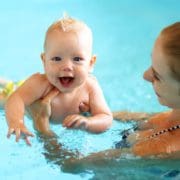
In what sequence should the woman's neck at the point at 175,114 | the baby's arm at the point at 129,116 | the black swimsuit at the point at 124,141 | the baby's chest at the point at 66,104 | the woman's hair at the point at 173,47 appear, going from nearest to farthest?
the woman's hair at the point at 173,47
the woman's neck at the point at 175,114
the black swimsuit at the point at 124,141
the baby's chest at the point at 66,104
the baby's arm at the point at 129,116

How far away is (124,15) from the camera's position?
11.8 feet

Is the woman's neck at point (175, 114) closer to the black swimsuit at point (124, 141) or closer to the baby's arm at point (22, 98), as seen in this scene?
the black swimsuit at point (124, 141)

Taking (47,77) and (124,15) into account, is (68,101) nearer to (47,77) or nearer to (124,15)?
(47,77)

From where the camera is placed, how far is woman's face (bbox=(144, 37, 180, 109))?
4.23 ft

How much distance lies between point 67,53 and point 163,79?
396 millimetres

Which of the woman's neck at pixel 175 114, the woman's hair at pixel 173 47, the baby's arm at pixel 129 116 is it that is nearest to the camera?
the woman's hair at pixel 173 47

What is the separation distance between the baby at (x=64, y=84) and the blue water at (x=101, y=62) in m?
0.08

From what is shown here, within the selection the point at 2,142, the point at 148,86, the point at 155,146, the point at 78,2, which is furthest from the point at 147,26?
the point at 155,146

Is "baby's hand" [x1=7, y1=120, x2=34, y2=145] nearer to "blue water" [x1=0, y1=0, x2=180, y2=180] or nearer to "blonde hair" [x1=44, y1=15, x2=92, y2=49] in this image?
"blue water" [x1=0, y1=0, x2=180, y2=180]

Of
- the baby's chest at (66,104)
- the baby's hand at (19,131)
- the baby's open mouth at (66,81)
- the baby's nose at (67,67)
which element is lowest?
the baby's hand at (19,131)

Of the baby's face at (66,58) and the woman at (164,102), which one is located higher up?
the baby's face at (66,58)

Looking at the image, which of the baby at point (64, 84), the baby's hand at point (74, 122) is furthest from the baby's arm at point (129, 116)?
the baby's hand at point (74, 122)

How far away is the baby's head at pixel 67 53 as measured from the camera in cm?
159

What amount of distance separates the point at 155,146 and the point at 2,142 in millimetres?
694
